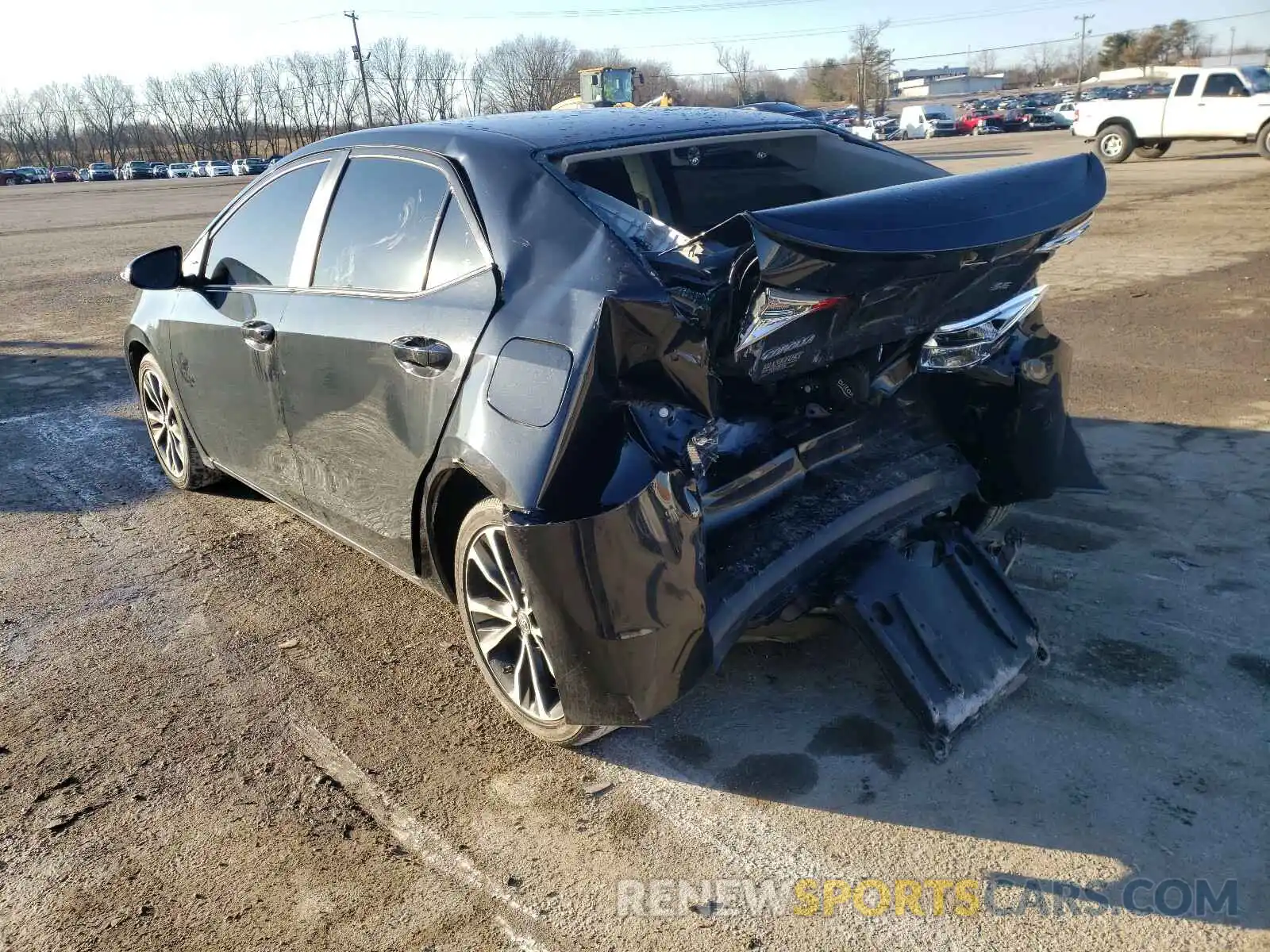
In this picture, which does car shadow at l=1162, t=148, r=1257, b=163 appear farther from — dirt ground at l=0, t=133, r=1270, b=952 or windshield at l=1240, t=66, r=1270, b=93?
dirt ground at l=0, t=133, r=1270, b=952

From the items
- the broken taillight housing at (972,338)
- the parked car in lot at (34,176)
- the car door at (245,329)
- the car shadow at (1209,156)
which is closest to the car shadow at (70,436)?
the car door at (245,329)

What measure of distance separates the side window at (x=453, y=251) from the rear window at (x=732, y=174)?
359mm

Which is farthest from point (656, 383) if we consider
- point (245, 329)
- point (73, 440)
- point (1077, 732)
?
point (73, 440)

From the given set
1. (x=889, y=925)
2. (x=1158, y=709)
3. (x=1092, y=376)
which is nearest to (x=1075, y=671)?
(x=1158, y=709)

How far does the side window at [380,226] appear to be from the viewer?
10.6ft

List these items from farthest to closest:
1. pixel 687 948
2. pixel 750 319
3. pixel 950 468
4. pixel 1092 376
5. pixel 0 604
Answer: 1. pixel 1092 376
2. pixel 0 604
3. pixel 950 468
4. pixel 750 319
5. pixel 687 948

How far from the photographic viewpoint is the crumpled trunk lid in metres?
2.38

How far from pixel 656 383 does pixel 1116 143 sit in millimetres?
24966

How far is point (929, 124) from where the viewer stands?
54031 millimetres

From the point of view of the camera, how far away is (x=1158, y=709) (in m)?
3.00

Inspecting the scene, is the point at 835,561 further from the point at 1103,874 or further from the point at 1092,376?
the point at 1092,376

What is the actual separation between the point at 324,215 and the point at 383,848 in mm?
2280

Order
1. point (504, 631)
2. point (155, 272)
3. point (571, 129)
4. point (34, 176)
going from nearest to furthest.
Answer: point (504, 631), point (571, 129), point (155, 272), point (34, 176)

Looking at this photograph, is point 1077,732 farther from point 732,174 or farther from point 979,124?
point 979,124
